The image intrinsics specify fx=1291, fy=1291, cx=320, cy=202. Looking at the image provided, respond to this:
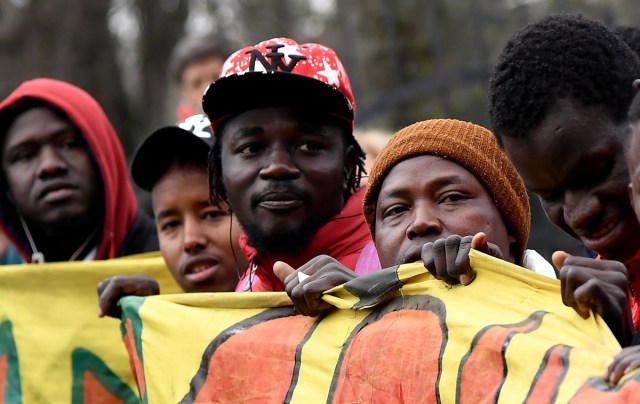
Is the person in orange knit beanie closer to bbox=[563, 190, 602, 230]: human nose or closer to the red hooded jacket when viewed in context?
bbox=[563, 190, 602, 230]: human nose

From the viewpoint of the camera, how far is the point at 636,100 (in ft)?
8.39

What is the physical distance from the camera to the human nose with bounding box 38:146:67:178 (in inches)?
186

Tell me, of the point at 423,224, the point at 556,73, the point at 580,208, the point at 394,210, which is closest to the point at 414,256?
the point at 423,224

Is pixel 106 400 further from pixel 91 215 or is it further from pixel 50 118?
pixel 50 118

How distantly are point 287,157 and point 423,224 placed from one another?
712 millimetres

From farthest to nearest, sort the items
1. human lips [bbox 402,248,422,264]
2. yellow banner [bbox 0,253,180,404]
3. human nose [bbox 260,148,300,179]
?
yellow banner [bbox 0,253,180,404] → human nose [bbox 260,148,300,179] → human lips [bbox 402,248,422,264]

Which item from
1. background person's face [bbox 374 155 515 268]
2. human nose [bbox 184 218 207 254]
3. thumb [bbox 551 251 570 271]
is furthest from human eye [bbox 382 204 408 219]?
human nose [bbox 184 218 207 254]

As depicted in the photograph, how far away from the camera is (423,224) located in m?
3.05

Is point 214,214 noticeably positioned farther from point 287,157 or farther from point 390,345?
point 390,345

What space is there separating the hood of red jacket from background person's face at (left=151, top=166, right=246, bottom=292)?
1.87ft

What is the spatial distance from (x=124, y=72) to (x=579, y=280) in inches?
500

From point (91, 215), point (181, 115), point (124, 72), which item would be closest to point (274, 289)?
point (91, 215)

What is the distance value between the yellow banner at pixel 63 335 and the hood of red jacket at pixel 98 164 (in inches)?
8.6

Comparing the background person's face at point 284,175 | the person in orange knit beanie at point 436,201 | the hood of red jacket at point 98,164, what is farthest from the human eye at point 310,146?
the hood of red jacket at point 98,164
